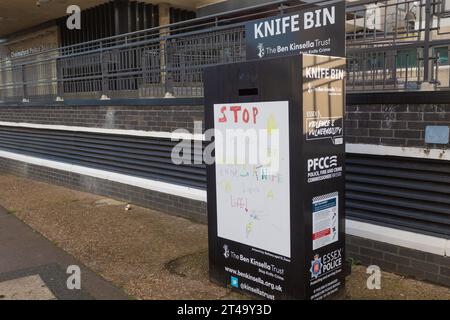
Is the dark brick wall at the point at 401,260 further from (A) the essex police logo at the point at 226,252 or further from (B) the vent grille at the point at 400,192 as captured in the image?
(A) the essex police logo at the point at 226,252

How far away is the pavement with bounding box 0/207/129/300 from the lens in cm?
424

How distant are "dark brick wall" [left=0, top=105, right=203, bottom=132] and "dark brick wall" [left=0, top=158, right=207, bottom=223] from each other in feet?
3.31

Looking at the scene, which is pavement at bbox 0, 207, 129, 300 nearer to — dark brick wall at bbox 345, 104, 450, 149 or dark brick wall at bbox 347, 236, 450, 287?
dark brick wall at bbox 347, 236, 450, 287

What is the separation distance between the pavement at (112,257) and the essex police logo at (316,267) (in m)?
0.57

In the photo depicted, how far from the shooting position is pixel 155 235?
5977mm

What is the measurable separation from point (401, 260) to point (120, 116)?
16.8 feet

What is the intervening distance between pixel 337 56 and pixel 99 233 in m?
3.83

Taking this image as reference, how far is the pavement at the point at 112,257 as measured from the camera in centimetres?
421

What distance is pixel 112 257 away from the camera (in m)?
5.21

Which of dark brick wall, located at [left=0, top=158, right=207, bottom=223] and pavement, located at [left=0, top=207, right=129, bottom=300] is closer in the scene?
pavement, located at [left=0, top=207, right=129, bottom=300]

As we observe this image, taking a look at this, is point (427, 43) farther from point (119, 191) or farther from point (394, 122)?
→ point (119, 191)

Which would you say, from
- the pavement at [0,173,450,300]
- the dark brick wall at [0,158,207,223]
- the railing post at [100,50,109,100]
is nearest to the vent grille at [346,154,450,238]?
the pavement at [0,173,450,300]

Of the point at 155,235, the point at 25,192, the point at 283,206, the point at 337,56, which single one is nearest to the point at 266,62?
the point at 337,56

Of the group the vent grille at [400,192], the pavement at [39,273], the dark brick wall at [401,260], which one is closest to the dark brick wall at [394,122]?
the vent grille at [400,192]
